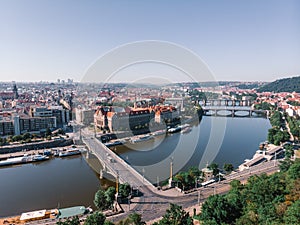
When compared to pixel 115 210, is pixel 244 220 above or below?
above

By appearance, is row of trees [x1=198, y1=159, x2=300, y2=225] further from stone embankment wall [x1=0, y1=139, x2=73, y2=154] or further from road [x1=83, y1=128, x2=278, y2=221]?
stone embankment wall [x1=0, y1=139, x2=73, y2=154]

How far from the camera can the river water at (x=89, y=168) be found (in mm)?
5359

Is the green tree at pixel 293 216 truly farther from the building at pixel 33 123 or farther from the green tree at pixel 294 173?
the building at pixel 33 123

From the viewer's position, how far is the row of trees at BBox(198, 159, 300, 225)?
3012 millimetres

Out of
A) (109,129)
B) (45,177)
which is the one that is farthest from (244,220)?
(109,129)

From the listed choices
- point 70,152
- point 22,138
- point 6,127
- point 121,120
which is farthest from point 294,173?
point 6,127

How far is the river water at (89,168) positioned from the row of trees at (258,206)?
267 centimetres

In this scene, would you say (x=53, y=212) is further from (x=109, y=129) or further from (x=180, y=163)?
(x=109, y=129)

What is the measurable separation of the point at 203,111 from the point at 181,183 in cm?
1454

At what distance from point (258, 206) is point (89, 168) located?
17.0 ft

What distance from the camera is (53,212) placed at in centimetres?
464

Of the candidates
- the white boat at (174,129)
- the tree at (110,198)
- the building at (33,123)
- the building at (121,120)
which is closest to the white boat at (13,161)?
the building at (33,123)

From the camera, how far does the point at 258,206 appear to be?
362cm

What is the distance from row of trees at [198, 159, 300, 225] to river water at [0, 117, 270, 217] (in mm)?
2670
